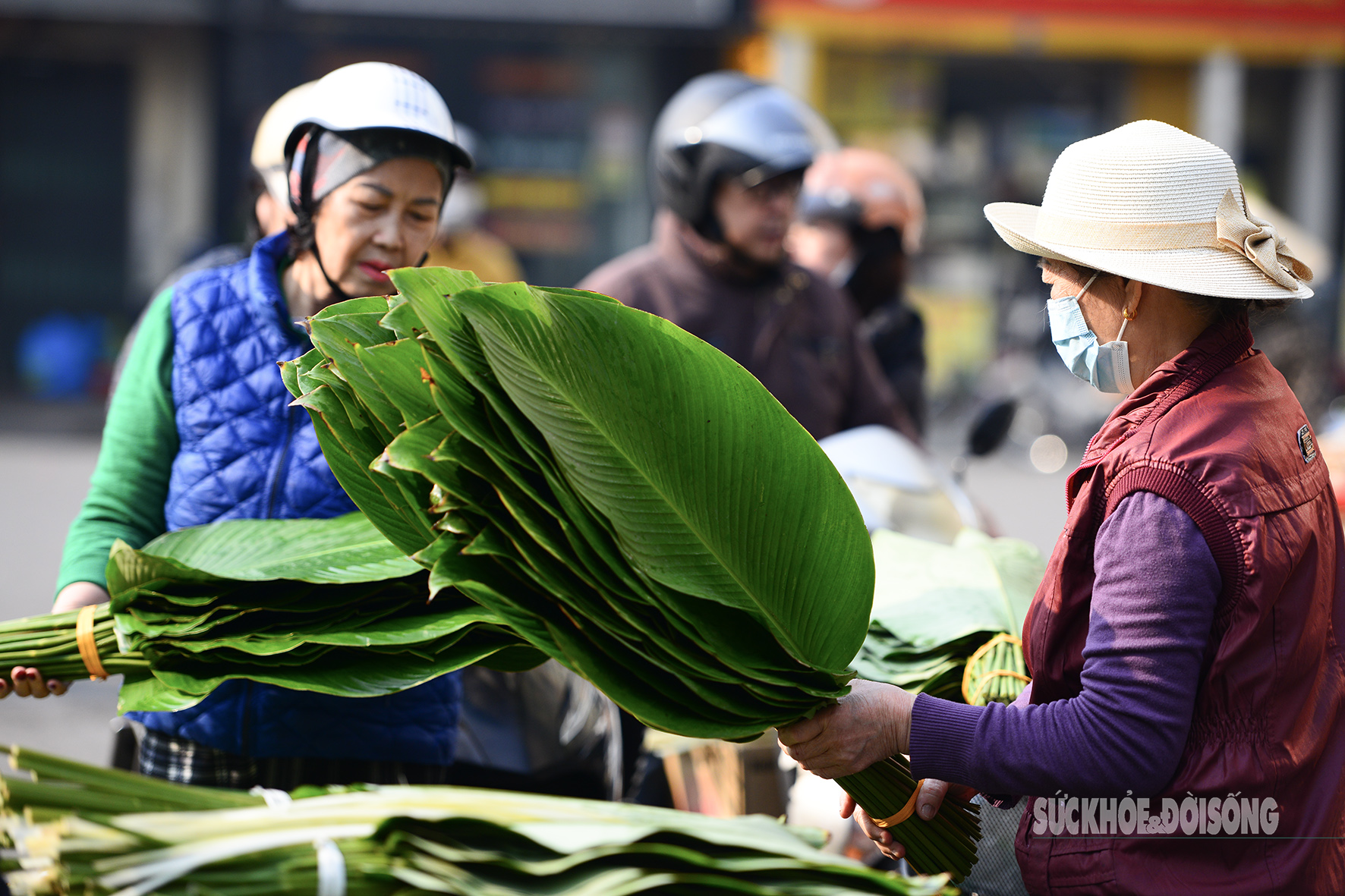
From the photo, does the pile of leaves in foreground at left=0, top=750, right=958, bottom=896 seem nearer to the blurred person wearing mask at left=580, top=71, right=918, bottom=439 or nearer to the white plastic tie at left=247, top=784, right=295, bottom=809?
the white plastic tie at left=247, top=784, right=295, bottom=809

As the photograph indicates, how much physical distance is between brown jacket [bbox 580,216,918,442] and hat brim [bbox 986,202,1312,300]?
77.2 inches

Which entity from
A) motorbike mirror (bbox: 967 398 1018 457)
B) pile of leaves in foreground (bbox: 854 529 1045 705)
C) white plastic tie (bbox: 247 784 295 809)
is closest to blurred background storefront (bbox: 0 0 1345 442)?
motorbike mirror (bbox: 967 398 1018 457)

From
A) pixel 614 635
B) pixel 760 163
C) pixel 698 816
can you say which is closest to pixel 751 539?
pixel 614 635

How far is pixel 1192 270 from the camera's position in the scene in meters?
1.57

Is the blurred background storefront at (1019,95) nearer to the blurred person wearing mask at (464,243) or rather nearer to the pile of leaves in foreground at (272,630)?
the blurred person wearing mask at (464,243)

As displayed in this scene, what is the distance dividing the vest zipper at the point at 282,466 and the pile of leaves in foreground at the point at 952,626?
96 cm

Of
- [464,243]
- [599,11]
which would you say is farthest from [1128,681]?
[599,11]

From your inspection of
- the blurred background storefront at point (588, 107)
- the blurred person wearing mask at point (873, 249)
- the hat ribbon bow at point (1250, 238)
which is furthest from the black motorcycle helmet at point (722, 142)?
the blurred background storefront at point (588, 107)

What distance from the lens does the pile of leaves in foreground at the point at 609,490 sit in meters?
1.38

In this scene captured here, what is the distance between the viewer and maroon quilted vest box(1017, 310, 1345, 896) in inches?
57.9

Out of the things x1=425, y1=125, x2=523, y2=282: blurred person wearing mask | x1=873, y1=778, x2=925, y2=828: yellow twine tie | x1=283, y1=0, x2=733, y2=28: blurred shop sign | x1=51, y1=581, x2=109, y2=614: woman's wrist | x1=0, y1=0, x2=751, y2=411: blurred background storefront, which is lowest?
x1=873, y1=778, x2=925, y2=828: yellow twine tie

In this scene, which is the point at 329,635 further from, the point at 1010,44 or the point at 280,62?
the point at 1010,44

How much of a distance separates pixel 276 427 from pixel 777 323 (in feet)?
5.87

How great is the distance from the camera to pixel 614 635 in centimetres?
145
